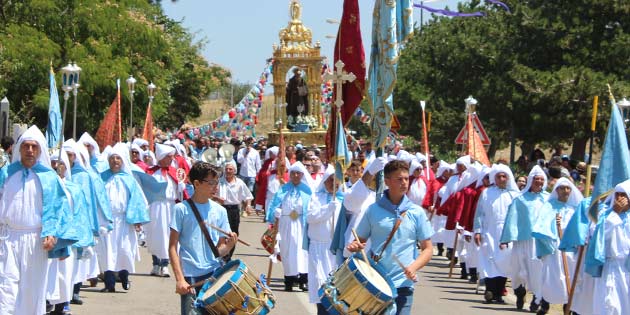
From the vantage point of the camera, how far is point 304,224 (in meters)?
16.7

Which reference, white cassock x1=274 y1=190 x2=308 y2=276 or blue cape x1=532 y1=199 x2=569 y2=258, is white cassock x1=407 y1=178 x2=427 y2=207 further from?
blue cape x1=532 y1=199 x2=569 y2=258

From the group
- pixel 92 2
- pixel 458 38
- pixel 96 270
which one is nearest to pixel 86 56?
pixel 92 2

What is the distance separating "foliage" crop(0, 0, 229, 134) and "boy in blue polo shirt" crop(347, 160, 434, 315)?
2351cm

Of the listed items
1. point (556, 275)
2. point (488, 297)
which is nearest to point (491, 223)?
point (488, 297)

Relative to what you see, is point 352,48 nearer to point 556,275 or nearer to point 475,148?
point 556,275

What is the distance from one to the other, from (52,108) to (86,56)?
16975 mm

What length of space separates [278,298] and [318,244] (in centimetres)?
94

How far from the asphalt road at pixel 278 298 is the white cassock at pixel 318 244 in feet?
1.03

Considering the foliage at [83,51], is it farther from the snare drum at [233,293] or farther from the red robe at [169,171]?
the snare drum at [233,293]

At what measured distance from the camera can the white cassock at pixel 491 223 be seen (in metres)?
16.8

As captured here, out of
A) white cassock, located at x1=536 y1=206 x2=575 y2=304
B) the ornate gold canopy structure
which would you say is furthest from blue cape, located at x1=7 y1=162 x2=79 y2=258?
the ornate gold canopy structure

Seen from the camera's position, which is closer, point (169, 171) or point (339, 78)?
point (339, 78)

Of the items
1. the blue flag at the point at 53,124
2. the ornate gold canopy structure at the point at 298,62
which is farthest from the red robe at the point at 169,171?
the ornate gold canopy structure at the point at 298,62

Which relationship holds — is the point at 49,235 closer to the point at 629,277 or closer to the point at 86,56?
the point at 629,277
